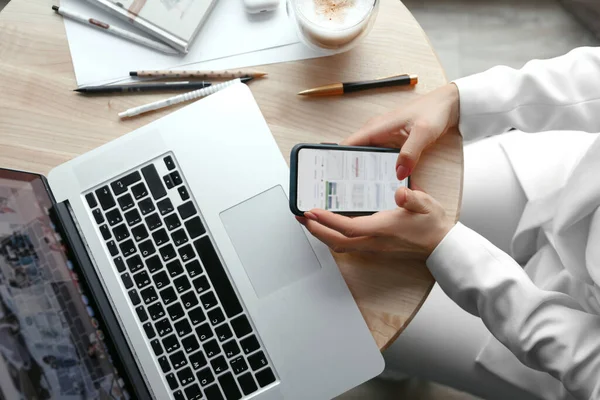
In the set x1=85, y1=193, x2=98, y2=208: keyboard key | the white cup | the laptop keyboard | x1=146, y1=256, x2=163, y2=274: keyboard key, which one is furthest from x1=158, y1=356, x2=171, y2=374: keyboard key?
the white cup

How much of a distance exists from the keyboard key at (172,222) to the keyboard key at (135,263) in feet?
0.17

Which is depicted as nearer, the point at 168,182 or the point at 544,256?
Result: the point at 168,182

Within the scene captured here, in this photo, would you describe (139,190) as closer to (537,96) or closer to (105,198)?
(105,198)

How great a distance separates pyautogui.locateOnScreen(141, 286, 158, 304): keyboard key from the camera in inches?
24.1

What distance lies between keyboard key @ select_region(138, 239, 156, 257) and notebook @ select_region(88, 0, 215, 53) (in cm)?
26

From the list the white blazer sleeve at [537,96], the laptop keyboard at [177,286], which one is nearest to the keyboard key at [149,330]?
the laptop keyboard at [177,286]

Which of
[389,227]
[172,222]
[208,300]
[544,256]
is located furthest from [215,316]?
[544,256]

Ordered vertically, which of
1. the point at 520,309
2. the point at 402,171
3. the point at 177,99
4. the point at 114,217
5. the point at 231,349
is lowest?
the point at 520,309

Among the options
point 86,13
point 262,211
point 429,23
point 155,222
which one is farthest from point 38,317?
point 429,23

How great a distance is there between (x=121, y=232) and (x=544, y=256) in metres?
0.58

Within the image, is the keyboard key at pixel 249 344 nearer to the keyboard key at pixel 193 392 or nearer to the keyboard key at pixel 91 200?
the keyboard key at pixel 193 392

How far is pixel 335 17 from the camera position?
639 mm

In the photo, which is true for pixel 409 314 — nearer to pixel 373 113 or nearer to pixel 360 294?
pixel 360 294

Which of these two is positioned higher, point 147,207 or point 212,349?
point 147,207
